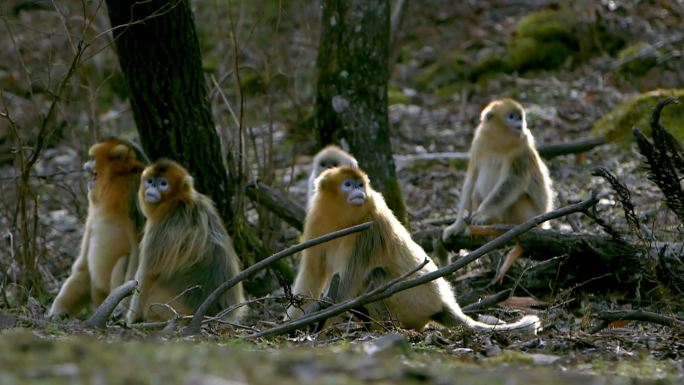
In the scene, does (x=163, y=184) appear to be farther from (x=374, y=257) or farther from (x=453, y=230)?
(x=453, y=230)

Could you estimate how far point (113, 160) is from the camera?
749cm

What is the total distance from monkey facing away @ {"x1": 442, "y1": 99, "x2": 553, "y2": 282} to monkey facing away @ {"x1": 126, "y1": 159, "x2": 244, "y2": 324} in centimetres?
240

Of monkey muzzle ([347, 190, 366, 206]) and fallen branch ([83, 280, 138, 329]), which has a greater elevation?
monkey muzzle ([347, 190, 366, 206])

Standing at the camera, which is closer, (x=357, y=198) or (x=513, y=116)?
(x=357, y=198)

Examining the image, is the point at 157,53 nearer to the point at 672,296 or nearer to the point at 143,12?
the point at 143,12

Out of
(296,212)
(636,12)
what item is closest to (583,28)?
(636,12)

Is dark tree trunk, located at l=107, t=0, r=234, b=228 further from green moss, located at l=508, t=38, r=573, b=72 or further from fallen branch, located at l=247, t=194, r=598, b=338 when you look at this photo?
green moss, located at l=508, t=38, r=573, b=72

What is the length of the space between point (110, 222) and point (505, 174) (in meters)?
3.13

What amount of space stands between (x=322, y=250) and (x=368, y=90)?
217cm

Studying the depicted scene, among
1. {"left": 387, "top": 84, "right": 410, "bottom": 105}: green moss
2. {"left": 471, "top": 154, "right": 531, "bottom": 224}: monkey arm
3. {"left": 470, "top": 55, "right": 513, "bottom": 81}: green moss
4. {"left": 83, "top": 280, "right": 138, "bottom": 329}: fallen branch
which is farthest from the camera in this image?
{"left": 470, "top": 55, "right": 513, "bottom": 81}: green moss

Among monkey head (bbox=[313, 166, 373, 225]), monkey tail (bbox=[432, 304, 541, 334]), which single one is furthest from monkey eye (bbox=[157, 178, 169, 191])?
monkey tail (bbox=[432, 304, 541, 334])

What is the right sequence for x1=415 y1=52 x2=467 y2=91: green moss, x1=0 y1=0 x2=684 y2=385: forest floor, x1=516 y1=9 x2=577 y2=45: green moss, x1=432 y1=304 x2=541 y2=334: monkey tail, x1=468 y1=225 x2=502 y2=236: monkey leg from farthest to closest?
1. x1=516 y1=9 x2=577 y2=45: green moss
2. x1=415 y1=52 x2=467 y2=91: green moss
3. x1=468 y1=225 x2=502 y2=236: monkey leg
4. x1=432 y1=304 x2=541 y2=334: monkey tail
5. x1=0 y1=0 x2=684 y2=385: forest floor

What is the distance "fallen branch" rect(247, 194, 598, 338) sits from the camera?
469 cm

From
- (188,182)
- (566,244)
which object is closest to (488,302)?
(566,244)
